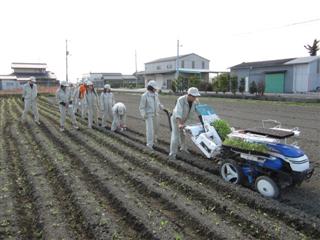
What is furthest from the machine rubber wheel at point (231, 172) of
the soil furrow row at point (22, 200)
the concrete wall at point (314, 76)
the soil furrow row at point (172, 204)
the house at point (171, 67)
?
the house at point (171, 67)

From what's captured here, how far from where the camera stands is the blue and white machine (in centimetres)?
435

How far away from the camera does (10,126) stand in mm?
11188

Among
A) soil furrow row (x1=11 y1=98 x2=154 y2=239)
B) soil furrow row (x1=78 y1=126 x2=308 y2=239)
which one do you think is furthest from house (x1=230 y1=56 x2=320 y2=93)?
soil furrow row (x1=11 y1=98 x2=154 y2=239)

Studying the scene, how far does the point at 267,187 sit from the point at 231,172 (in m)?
0.76

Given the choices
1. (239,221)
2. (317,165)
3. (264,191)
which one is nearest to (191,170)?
(264,191)

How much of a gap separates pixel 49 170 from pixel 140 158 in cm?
187

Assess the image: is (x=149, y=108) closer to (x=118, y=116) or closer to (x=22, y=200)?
(x=118, y=116)

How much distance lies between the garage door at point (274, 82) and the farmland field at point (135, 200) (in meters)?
24.3

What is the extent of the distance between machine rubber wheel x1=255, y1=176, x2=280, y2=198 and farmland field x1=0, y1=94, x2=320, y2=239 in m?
0.15

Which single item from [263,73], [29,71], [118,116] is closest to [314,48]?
[263,73]

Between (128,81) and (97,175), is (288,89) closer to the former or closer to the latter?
(97,175)

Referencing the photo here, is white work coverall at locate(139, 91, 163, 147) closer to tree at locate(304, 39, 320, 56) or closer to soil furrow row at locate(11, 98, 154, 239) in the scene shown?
soil furrow row at locate(11, 98, 154, 239)

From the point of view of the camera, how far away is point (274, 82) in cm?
3061

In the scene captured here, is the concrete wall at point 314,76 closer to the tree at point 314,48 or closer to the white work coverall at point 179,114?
the tree at point 314,48
